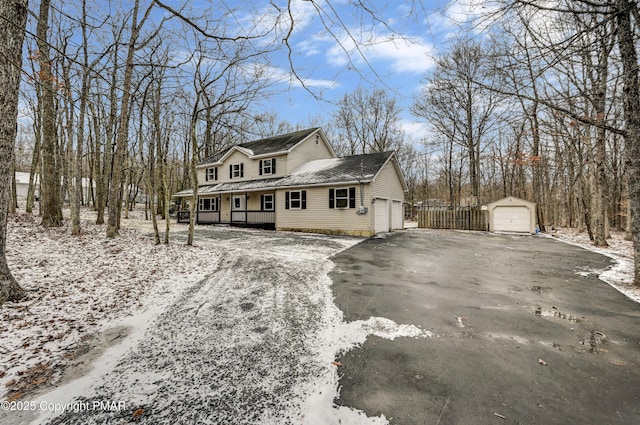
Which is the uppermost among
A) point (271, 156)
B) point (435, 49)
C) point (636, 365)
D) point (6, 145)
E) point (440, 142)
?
point (440, 142)

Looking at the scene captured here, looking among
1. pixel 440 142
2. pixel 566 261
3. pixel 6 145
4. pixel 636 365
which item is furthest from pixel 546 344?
pixel 440 142

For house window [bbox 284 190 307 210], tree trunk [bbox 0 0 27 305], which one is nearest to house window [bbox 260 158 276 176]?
house window [bbox 284 190 307 210]

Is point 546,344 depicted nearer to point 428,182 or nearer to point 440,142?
point 440,142

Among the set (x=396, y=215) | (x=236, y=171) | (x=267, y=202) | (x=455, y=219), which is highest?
(x=236, y=171)

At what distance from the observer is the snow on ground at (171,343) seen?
206 centimetres

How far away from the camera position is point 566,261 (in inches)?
303

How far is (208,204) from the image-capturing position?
21.6 metres

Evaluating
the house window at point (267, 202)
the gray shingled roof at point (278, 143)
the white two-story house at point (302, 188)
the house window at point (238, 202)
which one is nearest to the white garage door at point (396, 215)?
the white two-story house at point (302, 188)

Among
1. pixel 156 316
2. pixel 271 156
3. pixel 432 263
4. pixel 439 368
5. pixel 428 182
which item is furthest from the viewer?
pixel 428 182

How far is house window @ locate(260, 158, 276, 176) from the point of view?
60.1 feet

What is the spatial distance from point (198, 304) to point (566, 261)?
9.93 m

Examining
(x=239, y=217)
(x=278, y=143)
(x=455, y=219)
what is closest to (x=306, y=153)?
(x=278, y=143)

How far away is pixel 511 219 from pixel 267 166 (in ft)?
53.7

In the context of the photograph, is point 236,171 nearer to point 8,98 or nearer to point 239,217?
point 239,217
